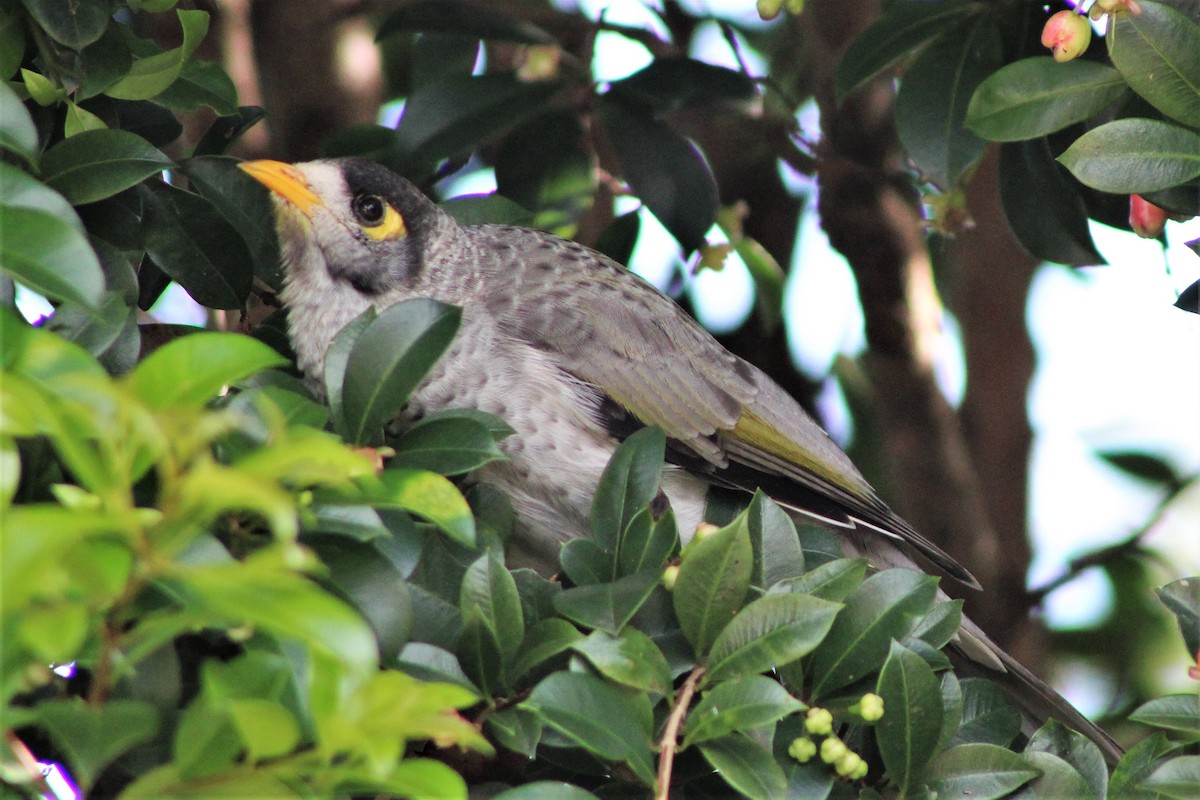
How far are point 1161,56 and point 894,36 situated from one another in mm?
979

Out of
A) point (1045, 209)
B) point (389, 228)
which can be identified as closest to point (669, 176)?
point (389, 228)

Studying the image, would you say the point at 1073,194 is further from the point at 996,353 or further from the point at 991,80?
the point at 996,353

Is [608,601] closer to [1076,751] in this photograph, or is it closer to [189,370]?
[189,370]

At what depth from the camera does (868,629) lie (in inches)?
106

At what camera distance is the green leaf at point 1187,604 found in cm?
280

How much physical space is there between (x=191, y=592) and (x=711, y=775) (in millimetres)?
A: 1409

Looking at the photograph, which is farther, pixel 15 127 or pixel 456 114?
pixel 456 114

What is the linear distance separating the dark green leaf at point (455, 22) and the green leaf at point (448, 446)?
2412 millimetres

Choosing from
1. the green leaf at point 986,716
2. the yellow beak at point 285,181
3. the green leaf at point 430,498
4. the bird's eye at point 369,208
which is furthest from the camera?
the bird's eye at point 369,208

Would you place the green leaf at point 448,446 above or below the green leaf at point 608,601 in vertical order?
above

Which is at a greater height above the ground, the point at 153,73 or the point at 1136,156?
the point at 153,73

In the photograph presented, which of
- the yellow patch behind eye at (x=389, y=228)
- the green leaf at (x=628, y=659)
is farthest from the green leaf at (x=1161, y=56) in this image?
the yellow patch behind eye at (x=389, y=228)

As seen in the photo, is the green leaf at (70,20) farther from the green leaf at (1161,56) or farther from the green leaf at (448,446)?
the green leaf at (1161,56)

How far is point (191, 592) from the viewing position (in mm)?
1624
